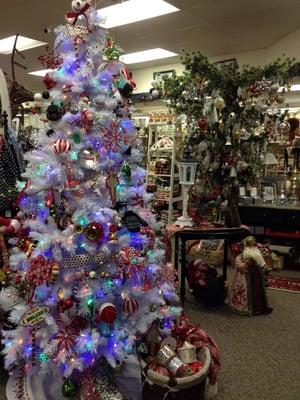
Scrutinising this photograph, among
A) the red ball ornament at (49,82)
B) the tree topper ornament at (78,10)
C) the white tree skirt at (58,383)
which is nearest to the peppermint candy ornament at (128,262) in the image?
the white tree skirt at (58,383)

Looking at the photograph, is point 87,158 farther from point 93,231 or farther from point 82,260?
point 82,260

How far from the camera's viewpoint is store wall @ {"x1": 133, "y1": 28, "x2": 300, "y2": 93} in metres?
6.00

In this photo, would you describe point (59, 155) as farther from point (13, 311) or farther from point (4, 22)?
point (4, 22)

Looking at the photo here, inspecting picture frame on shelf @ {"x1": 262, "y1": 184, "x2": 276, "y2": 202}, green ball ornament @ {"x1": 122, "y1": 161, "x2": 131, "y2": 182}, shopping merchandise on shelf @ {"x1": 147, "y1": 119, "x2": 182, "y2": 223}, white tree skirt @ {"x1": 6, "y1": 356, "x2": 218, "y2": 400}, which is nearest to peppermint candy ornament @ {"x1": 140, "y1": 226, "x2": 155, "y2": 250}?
green ball ornament @ {"x1": 122, "y1": 161, "x2": 131, "y2": 182}

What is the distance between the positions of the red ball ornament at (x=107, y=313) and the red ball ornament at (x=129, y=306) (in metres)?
0.09

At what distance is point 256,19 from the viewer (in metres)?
5.39

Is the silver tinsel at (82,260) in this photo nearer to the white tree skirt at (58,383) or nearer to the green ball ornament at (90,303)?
the green ball ornament at (90,303)

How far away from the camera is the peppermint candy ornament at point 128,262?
2.05 m

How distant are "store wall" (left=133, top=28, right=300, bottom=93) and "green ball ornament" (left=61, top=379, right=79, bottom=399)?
18.6 ft

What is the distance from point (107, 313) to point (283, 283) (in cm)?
287

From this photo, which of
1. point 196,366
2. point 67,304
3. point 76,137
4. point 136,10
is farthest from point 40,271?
point 136,10

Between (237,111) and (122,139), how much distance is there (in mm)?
2225

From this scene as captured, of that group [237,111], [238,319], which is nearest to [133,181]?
[238,319]

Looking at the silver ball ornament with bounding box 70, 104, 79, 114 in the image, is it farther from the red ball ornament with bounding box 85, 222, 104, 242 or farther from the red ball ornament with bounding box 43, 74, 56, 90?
the red ball ornament with bounding box 85, 222, 104, 242
